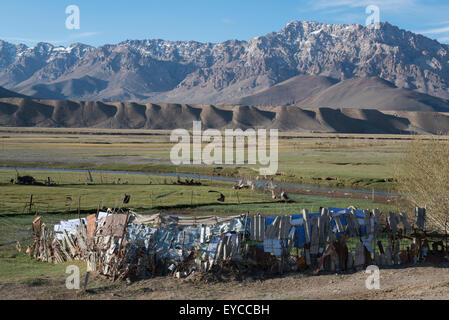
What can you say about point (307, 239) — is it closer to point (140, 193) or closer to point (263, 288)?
point (263, 288)

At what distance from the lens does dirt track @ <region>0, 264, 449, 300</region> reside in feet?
50.1

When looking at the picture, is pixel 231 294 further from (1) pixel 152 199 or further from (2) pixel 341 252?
(1) pixel 152 199

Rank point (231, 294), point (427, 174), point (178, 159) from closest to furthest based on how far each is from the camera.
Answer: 1. point (231, 294)
2. point (427, 174)
3. point (178, 159)

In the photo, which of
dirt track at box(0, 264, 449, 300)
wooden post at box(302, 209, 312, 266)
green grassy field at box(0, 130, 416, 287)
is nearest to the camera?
dirt track at box(0, 264, 449, 300)

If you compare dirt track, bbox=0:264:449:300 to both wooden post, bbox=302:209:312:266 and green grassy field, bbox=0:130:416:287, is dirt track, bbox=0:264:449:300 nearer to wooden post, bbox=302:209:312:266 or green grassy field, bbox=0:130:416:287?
wooden post, bbox=302:209:312:266

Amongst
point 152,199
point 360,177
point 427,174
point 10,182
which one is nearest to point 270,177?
point 360,177

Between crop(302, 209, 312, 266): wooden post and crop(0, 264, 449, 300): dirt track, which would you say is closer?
crop(0, 264, 449, 300): dirt track

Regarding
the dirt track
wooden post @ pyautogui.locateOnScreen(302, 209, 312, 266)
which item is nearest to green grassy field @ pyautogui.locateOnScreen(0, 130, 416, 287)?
the dirt track

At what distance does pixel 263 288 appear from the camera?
16453mm

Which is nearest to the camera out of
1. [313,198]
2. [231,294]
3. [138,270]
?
[231,294]

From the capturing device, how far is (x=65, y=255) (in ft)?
68.0

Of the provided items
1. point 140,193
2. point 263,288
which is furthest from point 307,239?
point 140,193

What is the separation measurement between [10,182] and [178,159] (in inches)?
1371
